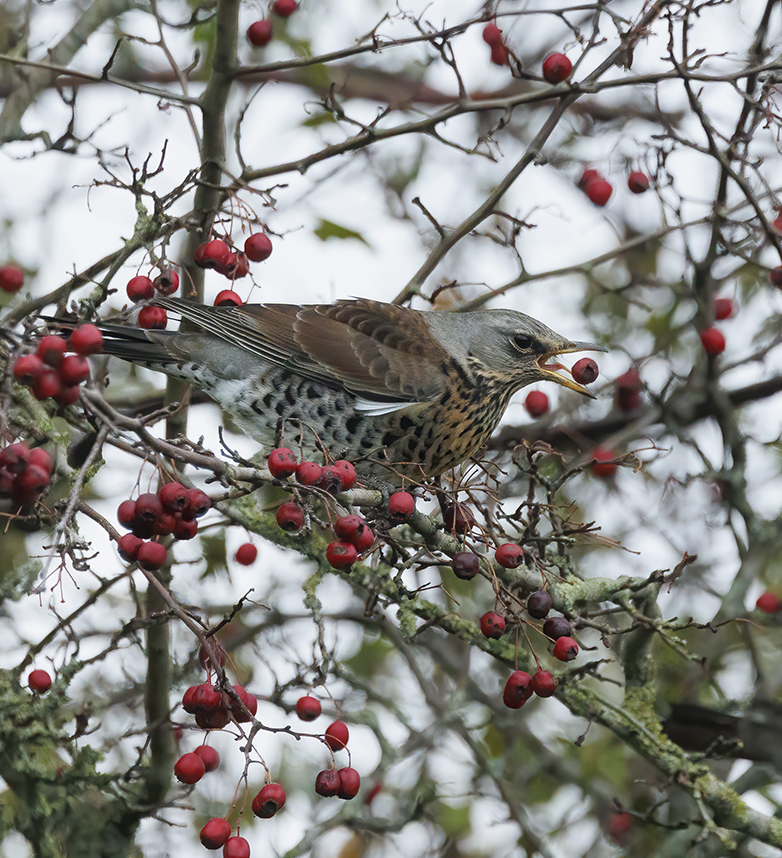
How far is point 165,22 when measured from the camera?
301 centimetres

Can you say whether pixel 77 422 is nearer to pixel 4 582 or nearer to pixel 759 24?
pixel 4 582

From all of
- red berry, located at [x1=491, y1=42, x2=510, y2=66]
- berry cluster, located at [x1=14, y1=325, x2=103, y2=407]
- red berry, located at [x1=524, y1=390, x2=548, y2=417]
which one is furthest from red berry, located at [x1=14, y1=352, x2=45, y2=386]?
red berry, located at [x1=524, y1=390, x2=548, y2=417]

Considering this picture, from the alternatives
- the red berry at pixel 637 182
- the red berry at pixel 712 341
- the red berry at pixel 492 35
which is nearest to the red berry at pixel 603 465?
the red berry at pixel 712 341

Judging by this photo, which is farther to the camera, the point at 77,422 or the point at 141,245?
the point at 141,245

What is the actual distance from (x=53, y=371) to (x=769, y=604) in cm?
311

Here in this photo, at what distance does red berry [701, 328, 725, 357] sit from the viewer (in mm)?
3926

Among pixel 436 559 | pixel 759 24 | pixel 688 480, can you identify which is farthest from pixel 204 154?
pixel 688 480

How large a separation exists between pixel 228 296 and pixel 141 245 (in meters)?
0.67

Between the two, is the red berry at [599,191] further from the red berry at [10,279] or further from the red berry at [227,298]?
the red berry at [10,279]

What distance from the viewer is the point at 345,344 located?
12.4 feet

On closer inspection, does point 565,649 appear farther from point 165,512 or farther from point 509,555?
point 165,512

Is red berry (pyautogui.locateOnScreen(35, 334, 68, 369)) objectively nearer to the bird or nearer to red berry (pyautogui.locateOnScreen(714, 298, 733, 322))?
the bird

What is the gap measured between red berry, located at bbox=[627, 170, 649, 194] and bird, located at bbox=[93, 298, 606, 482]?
0.71m

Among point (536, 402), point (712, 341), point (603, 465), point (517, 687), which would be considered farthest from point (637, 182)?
point (517, 687)
